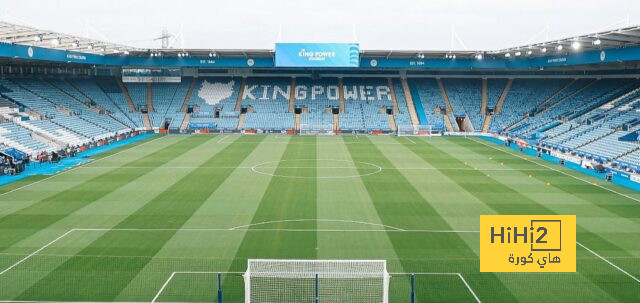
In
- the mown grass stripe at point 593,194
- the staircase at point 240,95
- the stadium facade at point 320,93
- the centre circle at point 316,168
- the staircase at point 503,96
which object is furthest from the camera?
the staircase at point 240,95

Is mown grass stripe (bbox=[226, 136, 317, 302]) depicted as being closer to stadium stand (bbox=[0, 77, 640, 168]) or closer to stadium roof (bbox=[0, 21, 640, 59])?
A: stadium roof (bbox=[0, 21, 640, 59])

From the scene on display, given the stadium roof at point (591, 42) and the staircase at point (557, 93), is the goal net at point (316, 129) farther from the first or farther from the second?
the staircase at point (557, 93)

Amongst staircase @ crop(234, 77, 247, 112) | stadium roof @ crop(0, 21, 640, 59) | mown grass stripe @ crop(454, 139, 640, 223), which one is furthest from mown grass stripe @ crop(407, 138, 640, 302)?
staircase @ crop(234, 77, 247, 112)

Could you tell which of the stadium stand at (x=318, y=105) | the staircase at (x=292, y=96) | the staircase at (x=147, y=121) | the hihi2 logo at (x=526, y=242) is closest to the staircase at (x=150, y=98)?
the stadium stand at (x=318, y=105)

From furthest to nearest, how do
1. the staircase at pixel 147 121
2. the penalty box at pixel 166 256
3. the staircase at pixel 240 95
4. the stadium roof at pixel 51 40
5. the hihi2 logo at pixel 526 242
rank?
the staircase at pixel 240 95 < the staircase at pixel 147 121 < the stadium roof at pixel 51 40 < the penalty box at pixel 166 256 < the hihi2 logo at pixel 526 242

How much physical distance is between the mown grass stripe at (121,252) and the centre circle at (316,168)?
234 inches

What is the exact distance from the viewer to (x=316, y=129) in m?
64.6

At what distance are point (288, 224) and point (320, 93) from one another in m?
50.4

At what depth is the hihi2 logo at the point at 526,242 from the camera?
12023mm

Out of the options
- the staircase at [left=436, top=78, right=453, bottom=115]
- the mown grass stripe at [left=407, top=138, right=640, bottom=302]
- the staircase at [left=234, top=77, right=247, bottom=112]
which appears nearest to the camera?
the mown grass stripe at [left=407, top=138, right=640, bottom=302]

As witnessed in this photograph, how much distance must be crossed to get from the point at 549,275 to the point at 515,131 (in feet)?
148

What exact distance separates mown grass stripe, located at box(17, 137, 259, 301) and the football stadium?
0.09 m

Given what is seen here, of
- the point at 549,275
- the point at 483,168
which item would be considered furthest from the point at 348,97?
the point at 549,275

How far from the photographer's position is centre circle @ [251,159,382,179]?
35.4 meters
